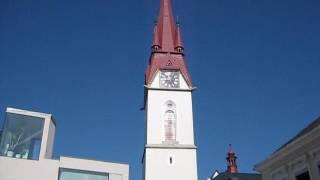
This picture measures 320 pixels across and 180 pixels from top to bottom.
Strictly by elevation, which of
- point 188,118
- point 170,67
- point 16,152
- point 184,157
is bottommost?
point 16,152

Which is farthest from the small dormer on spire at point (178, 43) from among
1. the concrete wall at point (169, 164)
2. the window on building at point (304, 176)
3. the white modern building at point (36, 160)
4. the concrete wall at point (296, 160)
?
the window on building at point (304, 176)

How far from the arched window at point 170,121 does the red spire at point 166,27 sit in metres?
7.69

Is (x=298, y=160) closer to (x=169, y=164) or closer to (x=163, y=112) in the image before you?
(x=169, y=164)

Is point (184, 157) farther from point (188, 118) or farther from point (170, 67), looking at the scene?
point (170, 67)

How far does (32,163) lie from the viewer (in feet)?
97.1

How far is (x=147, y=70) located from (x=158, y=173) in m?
13.1

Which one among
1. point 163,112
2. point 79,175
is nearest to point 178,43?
point 163,112

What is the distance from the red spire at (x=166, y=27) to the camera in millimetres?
50662

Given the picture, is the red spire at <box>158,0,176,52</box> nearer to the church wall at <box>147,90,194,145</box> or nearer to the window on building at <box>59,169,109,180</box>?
the church wall at <box>147,90,194,145</box>

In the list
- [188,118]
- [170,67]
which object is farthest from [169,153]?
[170,67]

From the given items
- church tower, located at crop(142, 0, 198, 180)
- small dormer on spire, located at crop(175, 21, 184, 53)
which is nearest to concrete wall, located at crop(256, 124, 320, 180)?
church tower, located at crop(142, 0, 198, 180)

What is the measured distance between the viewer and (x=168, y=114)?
45.1 m

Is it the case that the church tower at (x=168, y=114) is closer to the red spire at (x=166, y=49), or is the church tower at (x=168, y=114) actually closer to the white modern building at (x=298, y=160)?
the red spire at (x=166, y=49)

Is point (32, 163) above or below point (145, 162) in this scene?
below
